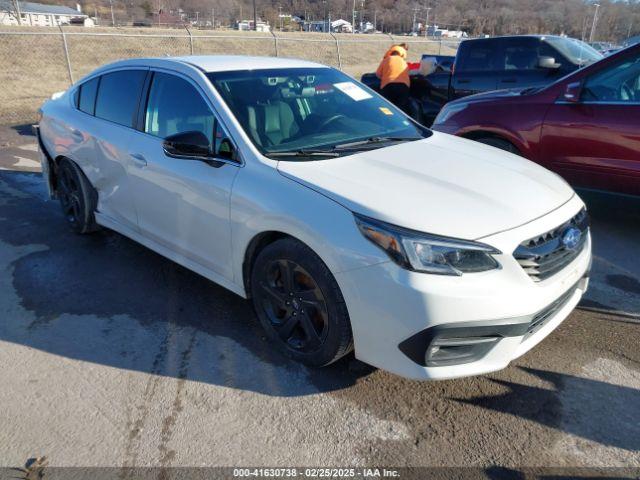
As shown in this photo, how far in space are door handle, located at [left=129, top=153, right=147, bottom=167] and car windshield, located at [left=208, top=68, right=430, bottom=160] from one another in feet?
2.60

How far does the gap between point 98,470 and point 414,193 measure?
200cm

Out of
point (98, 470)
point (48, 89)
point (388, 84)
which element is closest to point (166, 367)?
point (98, 470)

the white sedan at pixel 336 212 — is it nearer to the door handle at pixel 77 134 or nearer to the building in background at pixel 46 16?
the door handle at pixel 77 134

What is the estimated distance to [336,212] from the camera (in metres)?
2.61

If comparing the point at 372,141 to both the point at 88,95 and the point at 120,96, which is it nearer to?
the point at 120,96

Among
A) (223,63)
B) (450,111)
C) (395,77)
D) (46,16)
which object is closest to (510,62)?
(395,77)

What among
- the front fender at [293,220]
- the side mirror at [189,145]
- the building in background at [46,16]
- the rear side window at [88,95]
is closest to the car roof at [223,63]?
the rear side window at [88,95]

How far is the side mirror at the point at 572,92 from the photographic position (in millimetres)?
4785

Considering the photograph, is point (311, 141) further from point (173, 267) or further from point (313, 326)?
point (173, 267)

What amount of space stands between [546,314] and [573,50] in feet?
25.0

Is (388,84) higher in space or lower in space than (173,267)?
higher

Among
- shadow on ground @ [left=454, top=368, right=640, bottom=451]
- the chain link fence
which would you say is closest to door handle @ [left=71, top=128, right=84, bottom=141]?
shadow on ground @ [left=454, top=368, right=640, bottom=451]

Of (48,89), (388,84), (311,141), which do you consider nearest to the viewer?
(311,141)

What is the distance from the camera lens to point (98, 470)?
233 cm
